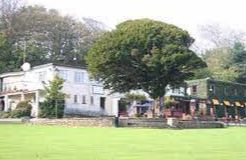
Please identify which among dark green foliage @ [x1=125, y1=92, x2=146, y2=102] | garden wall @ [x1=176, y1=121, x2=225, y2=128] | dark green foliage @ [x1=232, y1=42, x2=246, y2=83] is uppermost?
dark green foliage @ [x1=232, y1=42, x2=246, y2=83]

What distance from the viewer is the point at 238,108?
75.1 meters

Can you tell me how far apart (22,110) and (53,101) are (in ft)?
12.7

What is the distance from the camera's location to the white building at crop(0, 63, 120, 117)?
180 ft

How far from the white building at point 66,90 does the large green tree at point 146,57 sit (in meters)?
11.2

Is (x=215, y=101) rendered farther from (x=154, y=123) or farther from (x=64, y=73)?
(x=154, y=123)

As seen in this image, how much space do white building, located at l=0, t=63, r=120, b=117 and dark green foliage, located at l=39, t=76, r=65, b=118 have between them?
12.8ft

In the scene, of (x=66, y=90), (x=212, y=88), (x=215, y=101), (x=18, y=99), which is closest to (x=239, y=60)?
(x=212, y=88)

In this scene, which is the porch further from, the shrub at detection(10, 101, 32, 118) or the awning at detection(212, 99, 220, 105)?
the awning at detection(212, 99, 220, 105)

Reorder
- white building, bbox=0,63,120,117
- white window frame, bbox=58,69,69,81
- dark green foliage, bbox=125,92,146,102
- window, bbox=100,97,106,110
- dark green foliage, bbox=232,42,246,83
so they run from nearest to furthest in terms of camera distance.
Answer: white building, bbox=0,63,120,117 < white window frame, bbox=58,69,69,81 < dark green foliage, bbox=125,92,146,102 < window, bbox=100,97,106,110 < dark green foliage, bbox=232,42,246,83

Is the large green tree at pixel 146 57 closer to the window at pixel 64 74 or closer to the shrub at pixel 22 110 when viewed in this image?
the shrub at pixel 22 110

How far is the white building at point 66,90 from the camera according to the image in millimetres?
54875

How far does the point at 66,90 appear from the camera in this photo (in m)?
55.6

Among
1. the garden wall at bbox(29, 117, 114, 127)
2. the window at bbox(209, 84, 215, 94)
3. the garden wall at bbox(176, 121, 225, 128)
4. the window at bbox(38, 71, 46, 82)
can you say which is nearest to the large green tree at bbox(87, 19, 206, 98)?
the garden wall at bbox(176, 121, 225, 128)

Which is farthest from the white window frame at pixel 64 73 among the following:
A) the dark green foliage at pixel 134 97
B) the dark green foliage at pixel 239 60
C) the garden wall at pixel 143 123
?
the dark green foliage at pixel 239 60
